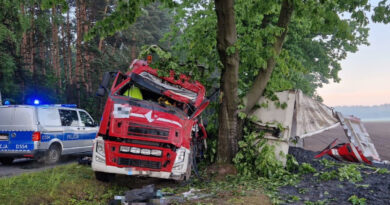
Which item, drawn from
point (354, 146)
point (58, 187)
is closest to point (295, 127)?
point (354, 146)

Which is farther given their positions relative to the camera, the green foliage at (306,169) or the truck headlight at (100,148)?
the green foliage at (306,169)

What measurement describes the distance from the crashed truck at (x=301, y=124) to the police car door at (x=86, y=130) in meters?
5.95

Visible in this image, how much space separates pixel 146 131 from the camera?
6.75 m

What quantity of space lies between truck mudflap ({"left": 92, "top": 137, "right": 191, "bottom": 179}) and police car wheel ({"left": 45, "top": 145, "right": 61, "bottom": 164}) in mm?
4144

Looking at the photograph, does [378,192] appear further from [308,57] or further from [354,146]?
[308,57]

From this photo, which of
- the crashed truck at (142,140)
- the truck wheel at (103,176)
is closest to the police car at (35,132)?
the truck wheel at (103,176)

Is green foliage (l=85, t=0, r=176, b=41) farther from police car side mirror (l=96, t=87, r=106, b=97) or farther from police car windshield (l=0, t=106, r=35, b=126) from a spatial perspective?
police car windshield (l=0, t=106, r=35, b=126)

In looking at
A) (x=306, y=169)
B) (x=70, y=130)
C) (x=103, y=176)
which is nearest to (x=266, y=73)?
(x=306, y=169)

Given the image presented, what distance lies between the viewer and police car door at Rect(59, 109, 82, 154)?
10852mm

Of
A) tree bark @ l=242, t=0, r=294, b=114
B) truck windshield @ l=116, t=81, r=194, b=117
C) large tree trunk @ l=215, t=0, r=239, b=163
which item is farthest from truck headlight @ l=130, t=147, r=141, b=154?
tree bark @ l=242, t=0, r=294, b=114

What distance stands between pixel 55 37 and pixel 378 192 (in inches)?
1209

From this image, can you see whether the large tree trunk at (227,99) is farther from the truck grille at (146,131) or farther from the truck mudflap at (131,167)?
the truck grille at (146,131)

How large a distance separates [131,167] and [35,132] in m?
4.43

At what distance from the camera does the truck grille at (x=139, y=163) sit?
6703mm
